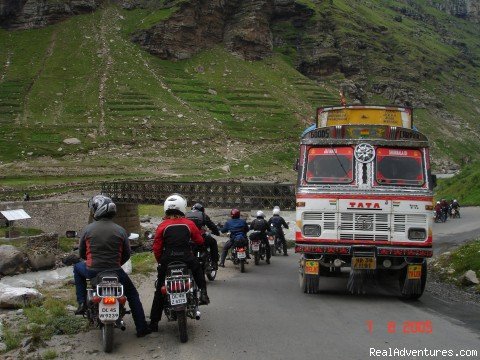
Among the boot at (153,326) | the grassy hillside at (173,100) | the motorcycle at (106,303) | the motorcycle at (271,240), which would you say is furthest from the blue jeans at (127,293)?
the grassy hillside at (173,100)

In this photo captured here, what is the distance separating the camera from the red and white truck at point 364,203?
11.6 metres

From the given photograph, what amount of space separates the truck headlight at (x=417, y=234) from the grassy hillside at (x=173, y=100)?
138 ft

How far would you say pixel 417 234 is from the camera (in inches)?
458

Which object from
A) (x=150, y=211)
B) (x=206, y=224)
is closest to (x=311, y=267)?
(x=206, y=224)

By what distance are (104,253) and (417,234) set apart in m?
6.54

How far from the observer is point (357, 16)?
14250 centimetres

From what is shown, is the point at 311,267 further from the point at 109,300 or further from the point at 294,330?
the point at 109,300

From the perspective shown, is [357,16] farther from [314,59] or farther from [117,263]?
[117,263]

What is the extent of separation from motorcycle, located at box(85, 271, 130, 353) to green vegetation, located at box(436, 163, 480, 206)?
162 feet

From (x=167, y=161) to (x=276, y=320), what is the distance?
57.9 meters

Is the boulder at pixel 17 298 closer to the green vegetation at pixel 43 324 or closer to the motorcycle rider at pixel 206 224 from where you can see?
the green vegetation at pixel 43 324

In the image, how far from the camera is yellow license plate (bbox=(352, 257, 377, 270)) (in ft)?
37.8

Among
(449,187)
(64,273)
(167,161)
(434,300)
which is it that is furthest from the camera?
(167,161)

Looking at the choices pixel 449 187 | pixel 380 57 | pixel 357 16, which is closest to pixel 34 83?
pixel 449 187
